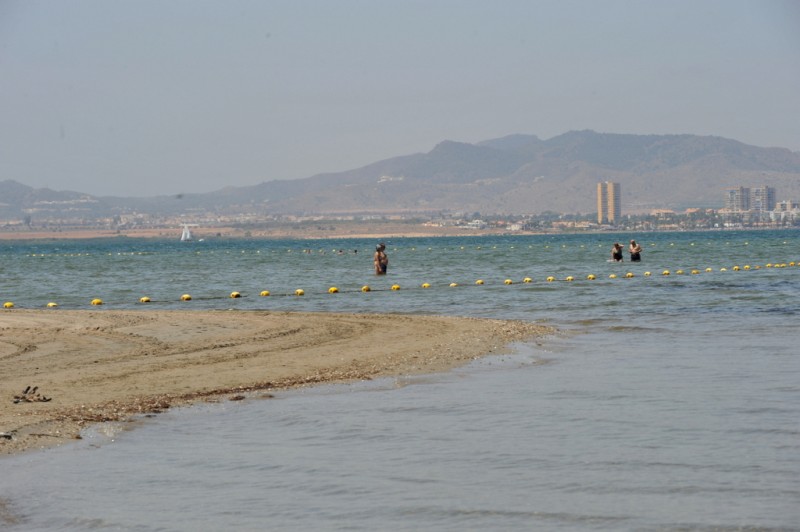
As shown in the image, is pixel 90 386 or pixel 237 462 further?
pixel 90 386

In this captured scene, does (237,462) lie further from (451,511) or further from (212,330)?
(212,330)

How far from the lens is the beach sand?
50.7 ft

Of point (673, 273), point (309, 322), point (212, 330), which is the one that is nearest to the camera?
point (212, 330)

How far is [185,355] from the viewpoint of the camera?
2098 cm

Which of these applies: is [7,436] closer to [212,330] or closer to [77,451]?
[77,451]

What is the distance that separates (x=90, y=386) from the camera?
55.9 feet

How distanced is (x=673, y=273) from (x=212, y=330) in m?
31.6

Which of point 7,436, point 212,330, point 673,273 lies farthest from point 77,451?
point 673,273

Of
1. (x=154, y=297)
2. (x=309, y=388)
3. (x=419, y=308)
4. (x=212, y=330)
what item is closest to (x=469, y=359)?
(x=309, y=388)

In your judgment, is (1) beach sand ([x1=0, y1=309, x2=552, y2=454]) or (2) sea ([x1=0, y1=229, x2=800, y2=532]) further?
(1) beach sand ([x1=0, y1=309, x2=552, y2=454])

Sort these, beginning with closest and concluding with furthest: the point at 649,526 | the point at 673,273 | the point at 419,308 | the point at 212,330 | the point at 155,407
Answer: the point at 649,526
the point at 155,407
the point at 212,330
the point at 419,308
the point at 673,273

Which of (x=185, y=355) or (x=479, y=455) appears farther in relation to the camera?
(x=185, y=355)

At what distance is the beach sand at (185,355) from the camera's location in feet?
50.7

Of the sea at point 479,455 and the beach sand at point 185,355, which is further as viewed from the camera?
the beach sand at point 185,355
